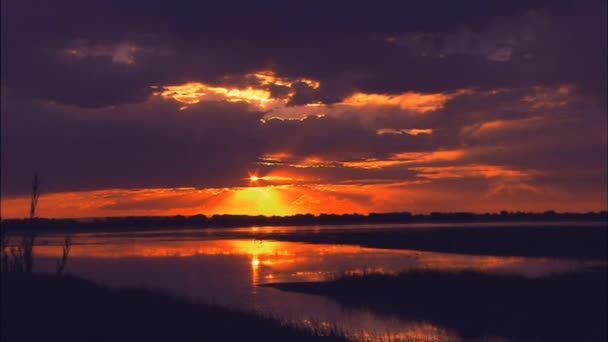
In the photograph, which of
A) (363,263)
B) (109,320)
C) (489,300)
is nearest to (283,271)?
(363,263)

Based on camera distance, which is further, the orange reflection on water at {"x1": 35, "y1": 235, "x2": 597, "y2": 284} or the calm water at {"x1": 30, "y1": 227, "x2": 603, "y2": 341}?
the orange reflection on water at {"x1": 35, "y1": 235, "x2": 597, "y2": 284}

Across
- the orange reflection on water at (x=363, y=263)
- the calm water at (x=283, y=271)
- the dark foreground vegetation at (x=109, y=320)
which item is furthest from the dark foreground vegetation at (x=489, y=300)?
the dark foreground vegetation at (x=109, y=320)

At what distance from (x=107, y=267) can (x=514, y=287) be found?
2693cm

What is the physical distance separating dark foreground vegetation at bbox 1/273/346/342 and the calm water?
3.45 m

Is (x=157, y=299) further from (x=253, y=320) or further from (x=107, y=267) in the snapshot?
(x=107, y=267)

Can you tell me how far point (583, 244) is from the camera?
6275cm

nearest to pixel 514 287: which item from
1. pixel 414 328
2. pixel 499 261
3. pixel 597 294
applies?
pixel 597 294

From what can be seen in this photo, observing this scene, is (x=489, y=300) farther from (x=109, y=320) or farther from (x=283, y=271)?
(x=109, y=320)

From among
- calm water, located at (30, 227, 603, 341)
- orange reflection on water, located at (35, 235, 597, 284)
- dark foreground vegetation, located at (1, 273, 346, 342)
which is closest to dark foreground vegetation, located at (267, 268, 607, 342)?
calm water, located at (30, 227, 603, 341)

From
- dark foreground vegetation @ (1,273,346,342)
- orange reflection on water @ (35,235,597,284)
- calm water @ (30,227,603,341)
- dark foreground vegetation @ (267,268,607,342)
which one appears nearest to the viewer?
dark foreground vegetation @ (1,273,346,342)

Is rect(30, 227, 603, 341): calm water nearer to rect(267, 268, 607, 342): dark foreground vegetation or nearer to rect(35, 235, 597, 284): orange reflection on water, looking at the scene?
rect(35, 235, 597, 284): orange reflection on water

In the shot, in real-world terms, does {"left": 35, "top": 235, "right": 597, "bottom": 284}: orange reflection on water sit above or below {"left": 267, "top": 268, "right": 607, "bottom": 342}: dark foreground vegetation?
above

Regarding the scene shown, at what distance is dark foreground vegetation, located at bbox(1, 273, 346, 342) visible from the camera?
15.5 m

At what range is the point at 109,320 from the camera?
17.3 meters
